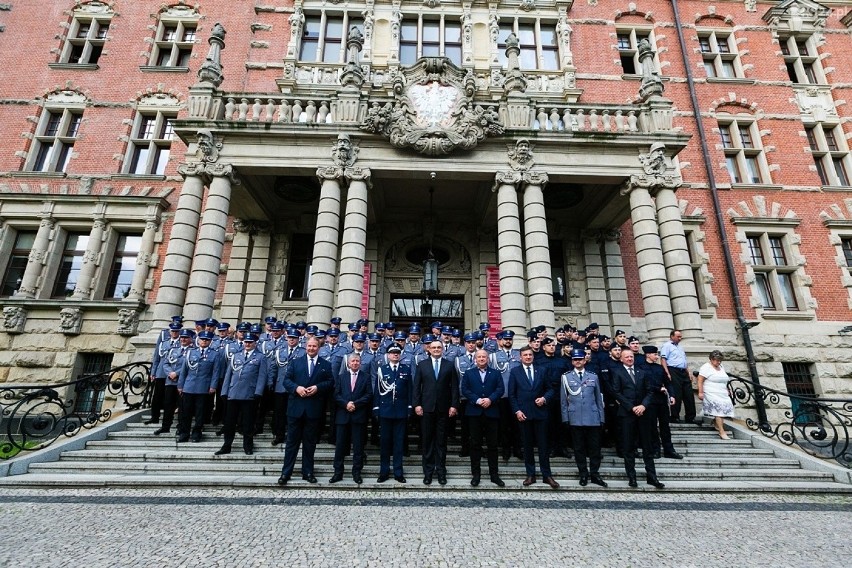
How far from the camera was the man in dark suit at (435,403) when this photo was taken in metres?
6.52

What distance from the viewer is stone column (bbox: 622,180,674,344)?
10.7 m

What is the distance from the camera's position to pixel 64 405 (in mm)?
7828

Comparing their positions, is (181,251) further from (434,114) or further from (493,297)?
(493,297)

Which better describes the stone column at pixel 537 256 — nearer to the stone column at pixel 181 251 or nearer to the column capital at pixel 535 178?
the column capital at pixel 535 178

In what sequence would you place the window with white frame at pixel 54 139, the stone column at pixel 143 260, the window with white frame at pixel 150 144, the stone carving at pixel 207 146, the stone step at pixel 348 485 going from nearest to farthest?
the stone step at pixel 348 485, the stone carving at pixel 207 146, the stone column at pixel 143 260, the window with white frame at pixel 54 139, the window with white frame at pixel 150 144

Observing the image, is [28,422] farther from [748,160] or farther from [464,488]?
[748,160]

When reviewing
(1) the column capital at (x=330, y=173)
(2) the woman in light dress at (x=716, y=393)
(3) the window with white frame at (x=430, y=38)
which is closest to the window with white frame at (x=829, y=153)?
(2) the woman in light dress at (x=716, y=393)

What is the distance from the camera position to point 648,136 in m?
11.8

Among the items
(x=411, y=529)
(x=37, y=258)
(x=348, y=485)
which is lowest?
(x=411, y=529)

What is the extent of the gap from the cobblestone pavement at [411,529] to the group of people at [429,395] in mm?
712

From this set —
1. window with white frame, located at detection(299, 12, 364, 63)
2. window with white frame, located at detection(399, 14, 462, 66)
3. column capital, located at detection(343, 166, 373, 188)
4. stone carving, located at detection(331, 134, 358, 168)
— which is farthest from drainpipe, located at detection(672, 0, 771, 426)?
window with white frame, located at detection(299, 12, 364, 63)

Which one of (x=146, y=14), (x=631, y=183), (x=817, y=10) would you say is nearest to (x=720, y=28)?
(x=817, y=10)

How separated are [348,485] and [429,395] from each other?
181cm

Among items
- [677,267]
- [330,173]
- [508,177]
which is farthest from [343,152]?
[677,267]
